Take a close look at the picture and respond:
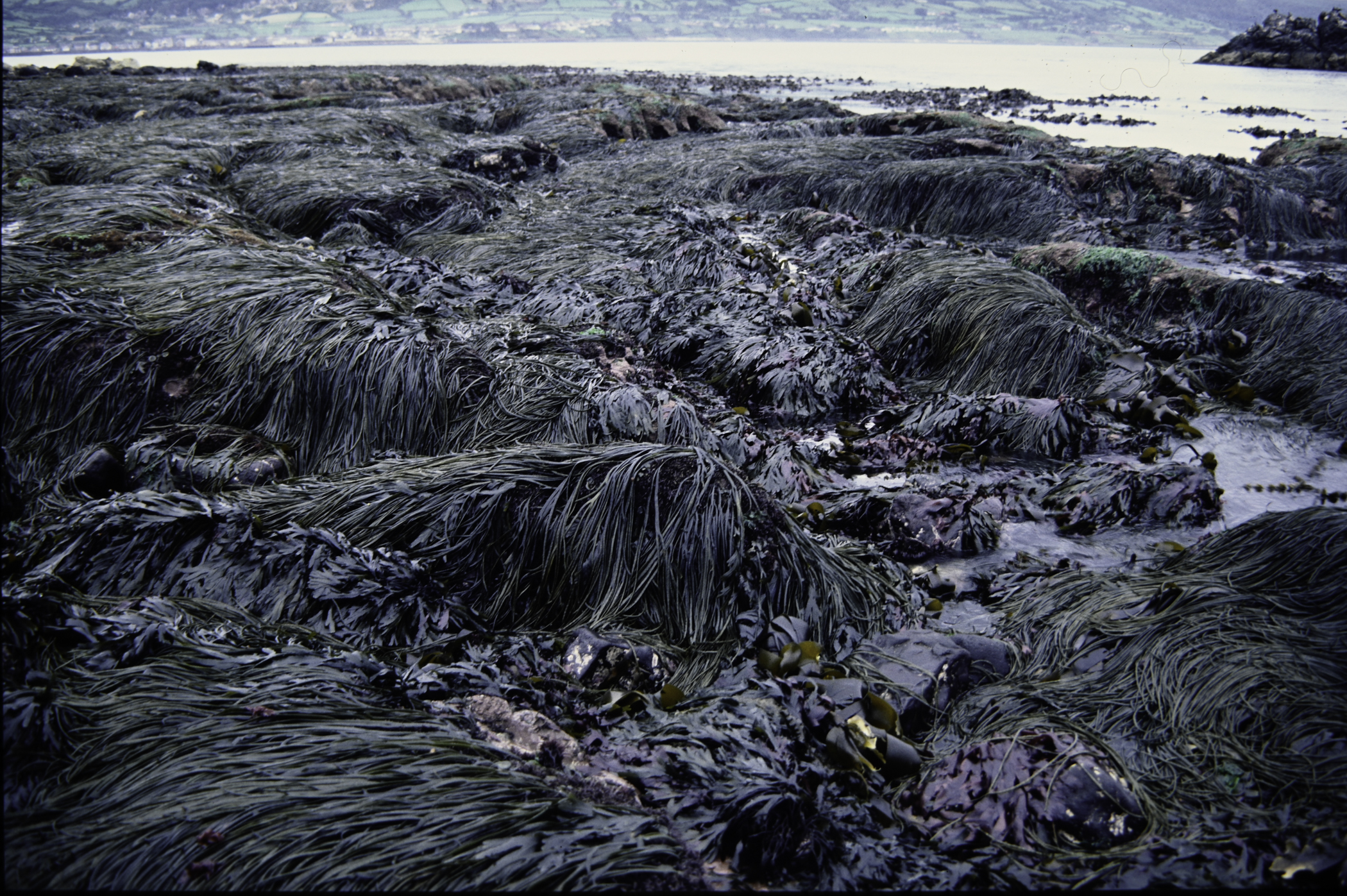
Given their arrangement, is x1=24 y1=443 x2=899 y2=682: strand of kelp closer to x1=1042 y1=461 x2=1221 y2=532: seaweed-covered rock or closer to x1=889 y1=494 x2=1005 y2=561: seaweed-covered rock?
x1=889 y1=494 x2=1005 y2=561: seaweed-covered rock

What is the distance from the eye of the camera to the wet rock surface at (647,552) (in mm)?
1481

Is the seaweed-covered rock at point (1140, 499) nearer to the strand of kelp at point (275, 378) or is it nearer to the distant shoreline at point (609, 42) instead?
the strand of kelp at point (275, 378)

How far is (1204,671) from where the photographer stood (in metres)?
2.02

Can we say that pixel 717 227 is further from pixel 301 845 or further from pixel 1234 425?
pixel 301 845

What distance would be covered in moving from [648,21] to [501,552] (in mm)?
109450

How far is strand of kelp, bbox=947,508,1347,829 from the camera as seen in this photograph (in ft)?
5.52

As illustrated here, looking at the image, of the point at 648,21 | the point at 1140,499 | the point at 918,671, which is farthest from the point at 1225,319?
the point at 648,21

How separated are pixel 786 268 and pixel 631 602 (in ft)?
13.2

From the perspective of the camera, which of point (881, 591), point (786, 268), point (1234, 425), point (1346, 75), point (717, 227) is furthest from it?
point (1346, 75)

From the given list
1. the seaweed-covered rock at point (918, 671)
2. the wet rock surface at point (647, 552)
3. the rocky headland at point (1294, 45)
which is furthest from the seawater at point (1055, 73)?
the seaweed-covered rock at point (918, 671)

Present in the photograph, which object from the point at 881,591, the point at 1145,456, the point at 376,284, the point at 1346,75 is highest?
the point at 1346,75

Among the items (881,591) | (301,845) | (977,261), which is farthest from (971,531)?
(977,261)

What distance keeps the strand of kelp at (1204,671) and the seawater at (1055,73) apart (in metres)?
10.4

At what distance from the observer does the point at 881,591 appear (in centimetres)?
256
